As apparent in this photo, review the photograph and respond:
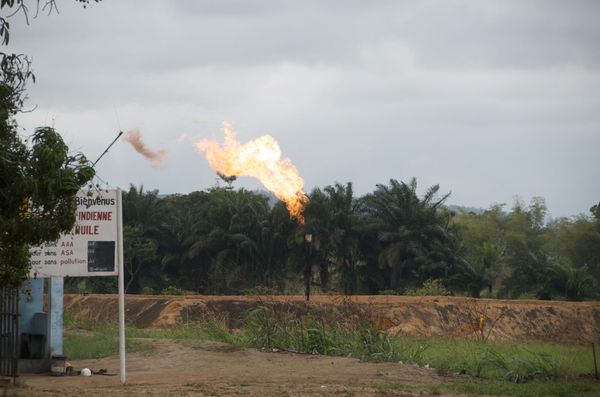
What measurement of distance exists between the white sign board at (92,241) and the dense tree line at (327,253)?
28.1 m

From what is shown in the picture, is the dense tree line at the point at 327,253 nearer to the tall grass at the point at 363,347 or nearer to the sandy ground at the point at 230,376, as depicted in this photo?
the tall grass at the point at 363,347

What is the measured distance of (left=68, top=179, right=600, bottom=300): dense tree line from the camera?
1850 inches

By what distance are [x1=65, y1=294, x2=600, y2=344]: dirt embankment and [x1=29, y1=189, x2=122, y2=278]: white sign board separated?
1801 cm

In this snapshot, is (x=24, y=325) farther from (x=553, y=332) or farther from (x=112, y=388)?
(x=553, y=332)

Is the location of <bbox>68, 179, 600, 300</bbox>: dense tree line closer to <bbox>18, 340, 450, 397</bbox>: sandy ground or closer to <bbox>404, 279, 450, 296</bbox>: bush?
<bbox>404, 279, 450, 296</bbox>: bush

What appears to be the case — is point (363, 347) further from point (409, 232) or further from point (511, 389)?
point (409, 232)

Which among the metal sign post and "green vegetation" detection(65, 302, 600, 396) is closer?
"green vegetation" detection(65, 302, 600, 396)

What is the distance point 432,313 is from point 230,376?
2185 centimetres

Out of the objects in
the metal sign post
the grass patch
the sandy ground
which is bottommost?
the grass patch

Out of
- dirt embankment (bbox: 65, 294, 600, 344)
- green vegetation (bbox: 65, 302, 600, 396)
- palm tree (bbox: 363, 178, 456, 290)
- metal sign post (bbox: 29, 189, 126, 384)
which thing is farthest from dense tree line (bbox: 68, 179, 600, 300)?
metal sign post (bbox: 29, 189, 126, 384)

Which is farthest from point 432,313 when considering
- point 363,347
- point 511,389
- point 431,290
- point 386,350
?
point 511,389

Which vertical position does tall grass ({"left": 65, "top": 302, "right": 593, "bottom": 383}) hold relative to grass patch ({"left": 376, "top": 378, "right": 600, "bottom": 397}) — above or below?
above

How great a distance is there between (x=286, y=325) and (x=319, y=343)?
4.13ft

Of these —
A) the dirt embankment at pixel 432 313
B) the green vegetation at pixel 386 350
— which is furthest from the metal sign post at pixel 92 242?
the dirt embankment at pixel 432 313
